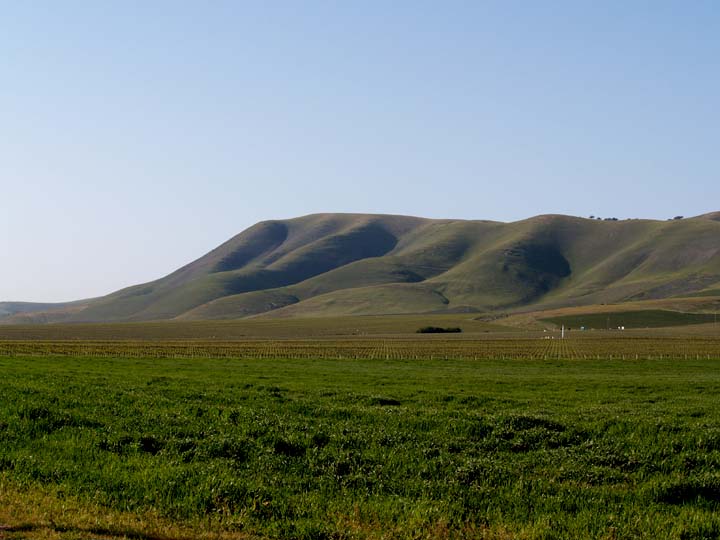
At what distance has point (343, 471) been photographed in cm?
1532

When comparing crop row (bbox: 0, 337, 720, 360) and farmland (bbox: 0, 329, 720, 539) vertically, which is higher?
farmland (bbox: 0, 329, 720, 539)

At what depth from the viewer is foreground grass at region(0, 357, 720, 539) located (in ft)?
40.2

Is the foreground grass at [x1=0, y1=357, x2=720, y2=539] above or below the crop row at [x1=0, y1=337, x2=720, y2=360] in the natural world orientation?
above

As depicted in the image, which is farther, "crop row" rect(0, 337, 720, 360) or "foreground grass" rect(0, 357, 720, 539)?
"crop row" rect(0, 337, 720, 360)

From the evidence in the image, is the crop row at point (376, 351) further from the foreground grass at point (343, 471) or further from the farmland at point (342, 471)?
the foreground grass at point (343, 471)

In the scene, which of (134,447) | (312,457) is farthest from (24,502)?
(312,457)

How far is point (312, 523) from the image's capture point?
1215 cm

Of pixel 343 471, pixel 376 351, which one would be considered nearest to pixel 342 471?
pixel 343 471

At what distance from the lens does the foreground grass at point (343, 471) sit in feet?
40.2

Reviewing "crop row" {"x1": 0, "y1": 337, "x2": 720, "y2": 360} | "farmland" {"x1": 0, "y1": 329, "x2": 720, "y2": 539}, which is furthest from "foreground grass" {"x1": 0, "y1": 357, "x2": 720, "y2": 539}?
"crop row" {"x1": 0, "y1": 337, "x2": 720, "y2": 360}

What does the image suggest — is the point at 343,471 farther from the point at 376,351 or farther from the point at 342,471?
the point at 376,351

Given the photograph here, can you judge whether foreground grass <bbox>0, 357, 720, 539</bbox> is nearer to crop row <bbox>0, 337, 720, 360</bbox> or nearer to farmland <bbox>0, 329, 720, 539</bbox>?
farmland <bbox>0, 329, 720, 539</bbox>

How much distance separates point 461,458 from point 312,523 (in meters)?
4.85

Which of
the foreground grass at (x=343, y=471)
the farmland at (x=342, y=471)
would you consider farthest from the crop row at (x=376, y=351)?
the foreground grass at (x=343, y=471)
